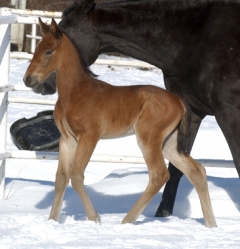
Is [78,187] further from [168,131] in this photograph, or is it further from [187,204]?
[187,204]

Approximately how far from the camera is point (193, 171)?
15.7 feet

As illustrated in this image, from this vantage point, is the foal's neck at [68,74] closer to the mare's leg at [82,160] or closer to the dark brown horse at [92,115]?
the dark brown horse at [92,115]

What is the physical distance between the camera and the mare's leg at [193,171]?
186 inches

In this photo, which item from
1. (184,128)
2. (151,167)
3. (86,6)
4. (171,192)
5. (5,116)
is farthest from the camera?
(5,116)

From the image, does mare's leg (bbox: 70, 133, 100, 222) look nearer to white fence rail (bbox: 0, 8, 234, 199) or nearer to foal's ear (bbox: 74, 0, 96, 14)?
foal's ear (bbox: 74, 0, 96, 14)

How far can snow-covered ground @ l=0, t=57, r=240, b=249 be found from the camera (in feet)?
13.5

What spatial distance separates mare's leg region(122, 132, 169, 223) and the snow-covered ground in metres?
0.09

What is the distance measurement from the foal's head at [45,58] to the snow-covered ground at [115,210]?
2.79ft

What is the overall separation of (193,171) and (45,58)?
47.8 inches

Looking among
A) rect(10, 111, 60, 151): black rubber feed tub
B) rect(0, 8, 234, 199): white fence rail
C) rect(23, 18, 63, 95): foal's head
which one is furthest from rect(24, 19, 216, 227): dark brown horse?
rect(10, 111, 60, 151): black rubber feed tub

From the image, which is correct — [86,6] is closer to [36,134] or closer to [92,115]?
[92,115]

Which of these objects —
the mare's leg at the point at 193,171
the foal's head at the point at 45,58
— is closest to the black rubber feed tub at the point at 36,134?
the mare's leg at the point at 193,171

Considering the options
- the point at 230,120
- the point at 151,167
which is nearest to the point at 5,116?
the point at 151,167

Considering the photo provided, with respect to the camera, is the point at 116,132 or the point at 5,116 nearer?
the point at 116,132
